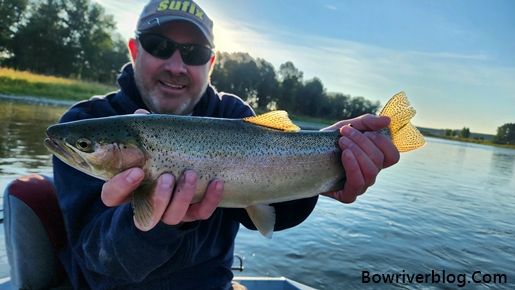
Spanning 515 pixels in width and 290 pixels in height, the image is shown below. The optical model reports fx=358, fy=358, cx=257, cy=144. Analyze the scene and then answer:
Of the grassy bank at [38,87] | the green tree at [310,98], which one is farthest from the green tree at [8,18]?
the green tree at [310,98]

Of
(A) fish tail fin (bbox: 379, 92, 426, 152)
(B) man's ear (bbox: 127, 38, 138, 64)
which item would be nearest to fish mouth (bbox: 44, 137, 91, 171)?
(B) man's ear (bbox: 127, 38, 138, 64)

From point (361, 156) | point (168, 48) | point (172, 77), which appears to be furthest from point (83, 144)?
point (361, 156)

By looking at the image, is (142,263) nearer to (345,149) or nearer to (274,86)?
(345,149)

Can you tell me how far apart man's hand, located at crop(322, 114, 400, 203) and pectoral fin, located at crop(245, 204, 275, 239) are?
66 centimetres

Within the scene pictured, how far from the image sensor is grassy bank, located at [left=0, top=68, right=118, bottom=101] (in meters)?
31.3

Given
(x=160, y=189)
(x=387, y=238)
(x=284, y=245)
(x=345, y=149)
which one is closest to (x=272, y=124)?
(x=345, y=149)

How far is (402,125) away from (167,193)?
2.18 m

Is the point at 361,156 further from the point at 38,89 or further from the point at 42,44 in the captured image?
the point at 42,44

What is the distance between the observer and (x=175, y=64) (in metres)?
3.79

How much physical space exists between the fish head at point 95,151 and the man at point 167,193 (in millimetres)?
148

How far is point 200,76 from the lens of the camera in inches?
153

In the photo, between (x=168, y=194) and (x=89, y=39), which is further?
(x=89, y=39)

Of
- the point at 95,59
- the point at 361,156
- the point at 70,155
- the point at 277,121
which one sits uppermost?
the point at 95,59

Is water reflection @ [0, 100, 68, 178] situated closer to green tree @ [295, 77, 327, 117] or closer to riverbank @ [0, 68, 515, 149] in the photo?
riverbank @ [0, 68, 515, 149]
